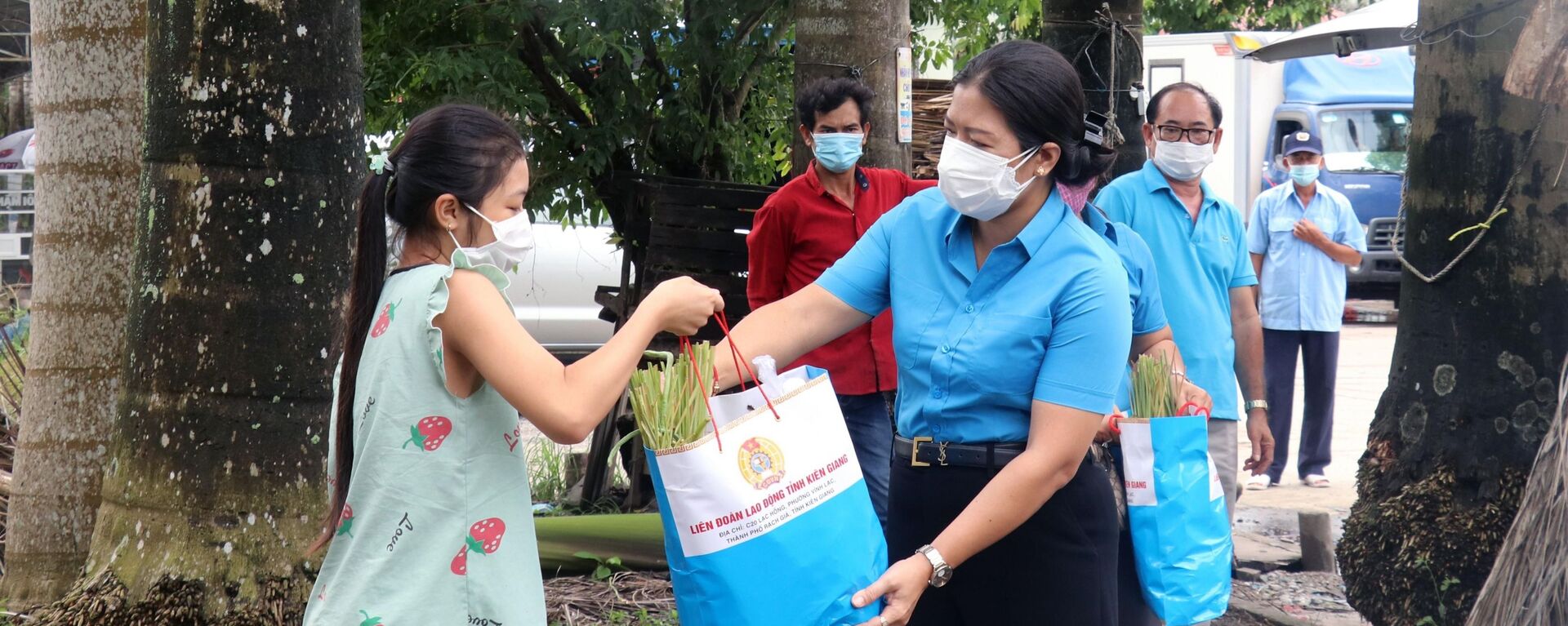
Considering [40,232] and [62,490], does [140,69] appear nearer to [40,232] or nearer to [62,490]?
[40,232]

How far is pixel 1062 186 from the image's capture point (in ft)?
8.78

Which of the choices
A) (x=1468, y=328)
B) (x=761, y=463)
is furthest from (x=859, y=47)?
(x=761, y=463)

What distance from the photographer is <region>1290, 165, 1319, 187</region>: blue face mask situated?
7988 mm

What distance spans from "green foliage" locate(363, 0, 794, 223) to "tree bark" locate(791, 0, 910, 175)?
3.32ft

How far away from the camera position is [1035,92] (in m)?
2.55

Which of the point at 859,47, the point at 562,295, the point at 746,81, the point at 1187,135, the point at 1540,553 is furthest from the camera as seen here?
the point at 562,295

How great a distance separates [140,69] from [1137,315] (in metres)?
3.20

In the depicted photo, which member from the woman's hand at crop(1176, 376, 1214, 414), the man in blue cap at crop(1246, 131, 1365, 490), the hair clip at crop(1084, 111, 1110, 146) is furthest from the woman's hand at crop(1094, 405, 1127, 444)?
the man in blue cap at crop(1246, 131, 1365, 490)

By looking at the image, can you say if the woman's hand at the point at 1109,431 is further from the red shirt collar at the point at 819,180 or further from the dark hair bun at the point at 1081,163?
the red shirt collar at the point at 819,180

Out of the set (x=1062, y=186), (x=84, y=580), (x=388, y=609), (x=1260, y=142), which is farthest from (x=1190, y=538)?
(x=1260, y=142)

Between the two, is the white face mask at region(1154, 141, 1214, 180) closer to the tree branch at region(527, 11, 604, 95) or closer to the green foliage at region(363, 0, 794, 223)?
the green foliage at region(363, 0, 794, 223)

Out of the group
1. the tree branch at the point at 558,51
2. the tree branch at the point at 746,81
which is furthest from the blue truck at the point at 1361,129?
the tree branch at the point at 558,51

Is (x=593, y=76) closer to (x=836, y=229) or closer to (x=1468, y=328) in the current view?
(x=836, y=229)

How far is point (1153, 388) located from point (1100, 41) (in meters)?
2.99
